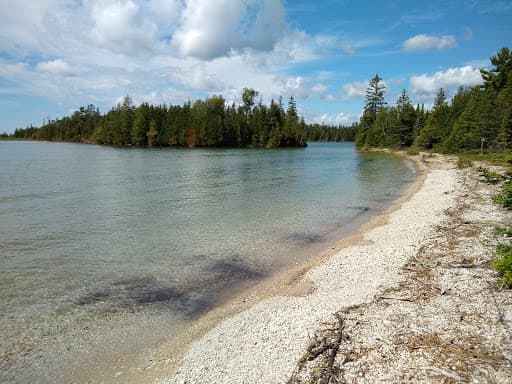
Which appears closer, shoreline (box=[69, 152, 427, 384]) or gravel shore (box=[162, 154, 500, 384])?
gravel shore (box=[162, 154, 500, 384])

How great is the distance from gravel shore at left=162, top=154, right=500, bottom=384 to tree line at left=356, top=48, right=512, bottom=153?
4194cm

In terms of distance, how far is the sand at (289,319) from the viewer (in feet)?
20.6

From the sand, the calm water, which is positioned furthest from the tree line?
the sand

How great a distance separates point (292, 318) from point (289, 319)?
0.08 metres

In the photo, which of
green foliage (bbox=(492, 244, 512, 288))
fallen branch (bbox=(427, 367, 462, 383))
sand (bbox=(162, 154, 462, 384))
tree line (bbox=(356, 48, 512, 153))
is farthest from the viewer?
tree line (bbox=(356, 48, 512, 153))

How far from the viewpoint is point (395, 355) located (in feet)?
19.7

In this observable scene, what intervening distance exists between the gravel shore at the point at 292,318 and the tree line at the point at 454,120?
138 ft

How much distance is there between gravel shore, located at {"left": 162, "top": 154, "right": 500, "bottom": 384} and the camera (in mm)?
6289

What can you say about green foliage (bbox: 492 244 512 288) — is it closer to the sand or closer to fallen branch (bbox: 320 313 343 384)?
the sand

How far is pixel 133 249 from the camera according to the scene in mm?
14516

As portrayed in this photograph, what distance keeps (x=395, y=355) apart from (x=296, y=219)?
1392 centimetres

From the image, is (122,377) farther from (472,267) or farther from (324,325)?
(472,267)

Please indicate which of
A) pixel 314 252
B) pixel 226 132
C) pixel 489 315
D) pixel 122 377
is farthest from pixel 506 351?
pixel 226 132

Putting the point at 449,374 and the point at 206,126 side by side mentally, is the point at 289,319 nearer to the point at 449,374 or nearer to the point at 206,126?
the point at 449,374
